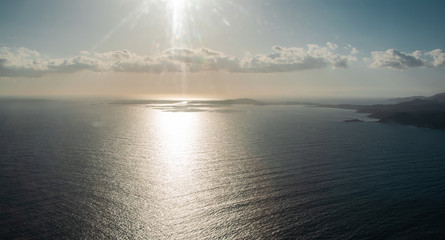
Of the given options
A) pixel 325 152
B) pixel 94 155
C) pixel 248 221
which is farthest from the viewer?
pixel 325 152

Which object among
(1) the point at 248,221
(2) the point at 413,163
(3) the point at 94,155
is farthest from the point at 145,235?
(2) the point at 413,163

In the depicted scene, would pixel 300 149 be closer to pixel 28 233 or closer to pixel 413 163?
pixel 413 163

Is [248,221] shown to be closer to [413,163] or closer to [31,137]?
[413,163]

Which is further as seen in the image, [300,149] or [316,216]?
[300,149]

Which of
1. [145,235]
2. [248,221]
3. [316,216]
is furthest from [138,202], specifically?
[316,216]

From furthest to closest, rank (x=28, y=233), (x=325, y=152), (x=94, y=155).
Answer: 1. (x=325, y=152)
2. (x=94, y=155)
3. (x=28, y=233)

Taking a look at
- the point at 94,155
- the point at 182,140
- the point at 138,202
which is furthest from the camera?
the point at 182,140

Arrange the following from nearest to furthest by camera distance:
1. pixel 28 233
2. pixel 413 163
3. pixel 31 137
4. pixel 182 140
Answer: pixel 28 233 → pixel 413 163 → pixel 31 137 → pixel 182 140

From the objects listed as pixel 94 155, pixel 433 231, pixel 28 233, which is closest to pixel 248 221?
pixel 433 231

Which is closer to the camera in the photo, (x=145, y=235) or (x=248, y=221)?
(x=145, y=235)
